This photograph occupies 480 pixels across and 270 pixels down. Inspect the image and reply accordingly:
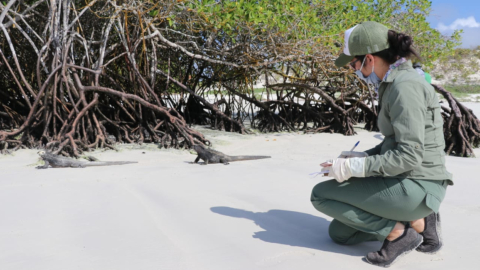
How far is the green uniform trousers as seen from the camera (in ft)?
6.70

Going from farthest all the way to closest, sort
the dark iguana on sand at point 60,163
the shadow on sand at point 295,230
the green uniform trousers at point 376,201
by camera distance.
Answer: the dark iguana on sand at point 60,163 < the shadow on sand at point 295,230 < the green uniform trousers at point 376,201

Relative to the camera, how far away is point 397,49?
2088mm

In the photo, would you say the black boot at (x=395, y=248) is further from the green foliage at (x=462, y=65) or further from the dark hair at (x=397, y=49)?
the green foliage at (x=462, y=65)

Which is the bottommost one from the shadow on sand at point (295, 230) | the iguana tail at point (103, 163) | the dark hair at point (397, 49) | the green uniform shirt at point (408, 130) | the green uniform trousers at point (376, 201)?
the iguana tail at point (103, 163)

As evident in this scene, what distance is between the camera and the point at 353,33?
6.97 ft

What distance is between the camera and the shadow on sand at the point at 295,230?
229cm

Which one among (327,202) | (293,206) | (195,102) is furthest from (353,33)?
(195,102)

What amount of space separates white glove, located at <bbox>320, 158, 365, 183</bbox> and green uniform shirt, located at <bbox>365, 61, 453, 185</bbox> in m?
0.03

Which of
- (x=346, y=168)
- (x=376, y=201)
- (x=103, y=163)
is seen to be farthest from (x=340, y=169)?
(x=103, y=163)

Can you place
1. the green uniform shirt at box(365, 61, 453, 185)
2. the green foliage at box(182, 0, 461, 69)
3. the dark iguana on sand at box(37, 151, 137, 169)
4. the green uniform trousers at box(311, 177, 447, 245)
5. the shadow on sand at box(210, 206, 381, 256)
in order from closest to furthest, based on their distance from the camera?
the green uniform shirt at box(365, 61, 453, 185), the green uniform trousers at box(311, 177, 447, 245), the shadow on sand at box(210, 206, 381, 256), the dark iguana on sand at box(37, 151, 137, 169), the green foliage at box(182, 0, 461, 69)

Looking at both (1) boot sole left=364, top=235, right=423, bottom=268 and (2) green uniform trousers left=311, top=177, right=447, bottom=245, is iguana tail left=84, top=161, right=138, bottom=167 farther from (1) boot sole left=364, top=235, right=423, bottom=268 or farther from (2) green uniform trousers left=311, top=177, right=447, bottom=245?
(1) boot sole left=364, top=235, right=423, bottom=268

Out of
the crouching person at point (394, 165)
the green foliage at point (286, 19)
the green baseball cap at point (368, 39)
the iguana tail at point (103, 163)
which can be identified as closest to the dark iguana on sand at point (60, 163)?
the iguana tail at point (103, 163)

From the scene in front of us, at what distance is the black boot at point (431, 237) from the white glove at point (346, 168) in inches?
17.2

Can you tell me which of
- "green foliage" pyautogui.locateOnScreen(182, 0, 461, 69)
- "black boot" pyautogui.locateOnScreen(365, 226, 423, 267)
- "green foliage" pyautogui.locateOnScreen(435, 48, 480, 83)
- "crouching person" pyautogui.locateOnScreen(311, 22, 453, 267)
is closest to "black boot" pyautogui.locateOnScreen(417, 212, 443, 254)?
"crouching person" pyautogui.locateOnScreen(311, 22, 453, 267)
